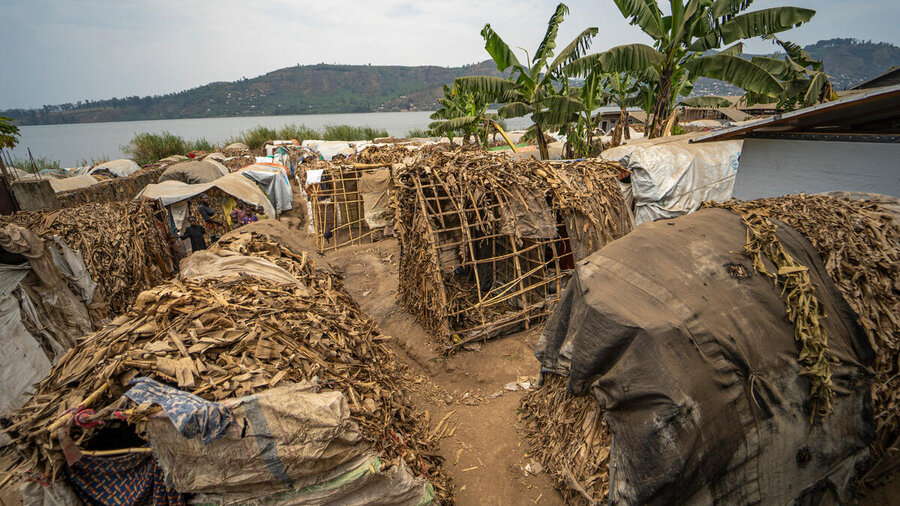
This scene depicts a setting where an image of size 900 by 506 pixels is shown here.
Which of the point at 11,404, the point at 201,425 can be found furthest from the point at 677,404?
the point at 11,404

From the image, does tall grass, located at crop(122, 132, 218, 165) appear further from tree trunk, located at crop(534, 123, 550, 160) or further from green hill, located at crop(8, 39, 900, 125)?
green hill, located at crop(8, 39, 900, 125)

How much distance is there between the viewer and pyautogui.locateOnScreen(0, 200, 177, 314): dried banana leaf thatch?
7.25 m

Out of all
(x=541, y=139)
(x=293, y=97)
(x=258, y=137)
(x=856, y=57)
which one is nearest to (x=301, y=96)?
(x=293, y=97)

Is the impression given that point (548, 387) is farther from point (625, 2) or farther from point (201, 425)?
point (625, 2)

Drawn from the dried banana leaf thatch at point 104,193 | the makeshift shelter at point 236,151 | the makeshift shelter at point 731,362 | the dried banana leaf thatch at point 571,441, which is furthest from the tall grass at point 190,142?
the makeshift shelter at point 731,362

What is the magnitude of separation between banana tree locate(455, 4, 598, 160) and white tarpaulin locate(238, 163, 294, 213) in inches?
426

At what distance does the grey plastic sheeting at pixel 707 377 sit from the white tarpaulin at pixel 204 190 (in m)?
12.2

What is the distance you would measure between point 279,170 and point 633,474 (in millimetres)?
18781

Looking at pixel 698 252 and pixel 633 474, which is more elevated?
pixel 698 252

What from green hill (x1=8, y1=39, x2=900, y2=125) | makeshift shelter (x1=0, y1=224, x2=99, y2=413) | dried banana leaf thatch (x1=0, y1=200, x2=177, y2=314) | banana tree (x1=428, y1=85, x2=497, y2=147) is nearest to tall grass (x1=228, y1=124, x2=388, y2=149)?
banana tree (x1=428, y1=85, x2=497, y2=147)

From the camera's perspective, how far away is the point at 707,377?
2.83 meters

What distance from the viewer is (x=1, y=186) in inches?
308

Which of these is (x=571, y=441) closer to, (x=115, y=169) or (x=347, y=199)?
(x=347, y=199)

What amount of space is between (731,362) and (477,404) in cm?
370
